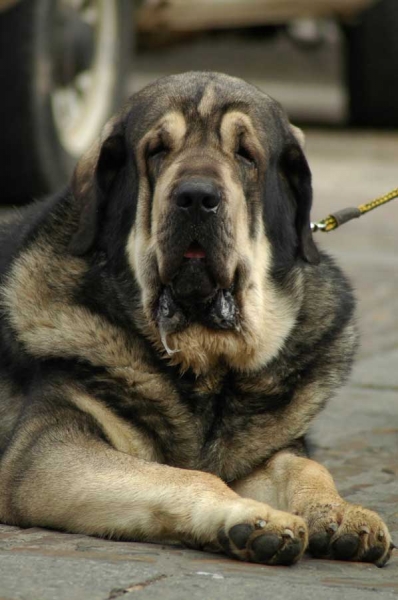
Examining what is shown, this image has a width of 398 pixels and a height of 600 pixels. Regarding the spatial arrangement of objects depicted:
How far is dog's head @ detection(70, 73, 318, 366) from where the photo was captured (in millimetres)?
3920

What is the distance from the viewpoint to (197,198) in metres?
3.82

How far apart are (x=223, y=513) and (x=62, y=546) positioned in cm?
44

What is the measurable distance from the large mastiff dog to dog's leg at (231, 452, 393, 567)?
0.01 m

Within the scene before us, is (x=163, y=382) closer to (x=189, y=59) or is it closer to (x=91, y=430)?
(x=91, y=430)

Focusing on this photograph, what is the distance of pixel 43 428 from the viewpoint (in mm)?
3951

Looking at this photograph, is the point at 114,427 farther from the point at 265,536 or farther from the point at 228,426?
the point at 265,536

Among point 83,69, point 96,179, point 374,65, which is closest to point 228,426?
point 96,179

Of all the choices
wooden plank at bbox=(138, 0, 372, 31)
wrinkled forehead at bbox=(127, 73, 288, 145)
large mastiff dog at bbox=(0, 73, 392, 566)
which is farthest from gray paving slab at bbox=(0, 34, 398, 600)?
wooden plank at bbox=(138, 0, 372, 31)

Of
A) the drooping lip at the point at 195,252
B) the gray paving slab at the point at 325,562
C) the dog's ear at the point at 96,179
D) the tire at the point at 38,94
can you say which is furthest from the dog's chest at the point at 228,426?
the tire at the point at 38,94

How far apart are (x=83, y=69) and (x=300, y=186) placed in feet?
15.9

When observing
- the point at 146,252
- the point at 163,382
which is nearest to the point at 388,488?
the point at 163,382

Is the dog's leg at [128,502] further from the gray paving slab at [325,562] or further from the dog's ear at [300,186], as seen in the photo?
the dog's ear at [300,186]

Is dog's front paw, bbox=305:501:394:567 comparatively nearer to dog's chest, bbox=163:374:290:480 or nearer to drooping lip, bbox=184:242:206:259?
dog's chest, bbox=163:374:290:480

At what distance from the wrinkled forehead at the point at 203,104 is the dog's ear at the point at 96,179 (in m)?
0.08
